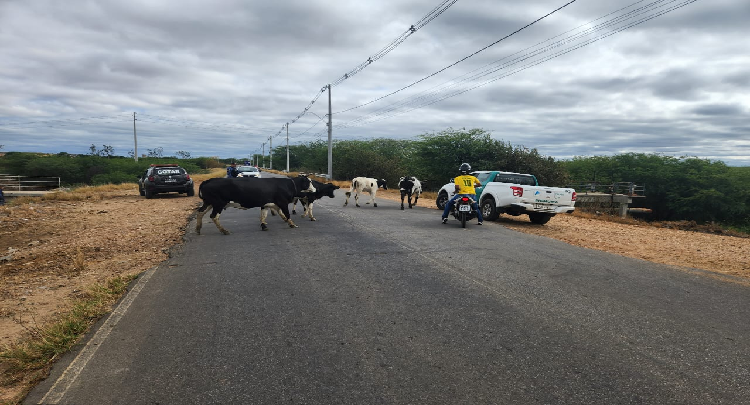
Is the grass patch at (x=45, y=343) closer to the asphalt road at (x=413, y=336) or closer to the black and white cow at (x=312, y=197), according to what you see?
the asphalt road at (x=413, y=336)

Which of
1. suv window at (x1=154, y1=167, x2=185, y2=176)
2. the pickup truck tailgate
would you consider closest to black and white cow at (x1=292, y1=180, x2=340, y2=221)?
the pickup truck tailgate

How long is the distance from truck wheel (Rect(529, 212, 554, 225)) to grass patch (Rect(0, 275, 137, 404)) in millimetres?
12179

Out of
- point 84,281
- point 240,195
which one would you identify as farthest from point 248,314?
point 240,195

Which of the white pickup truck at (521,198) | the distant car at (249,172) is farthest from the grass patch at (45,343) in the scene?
the distant car at (249,172)

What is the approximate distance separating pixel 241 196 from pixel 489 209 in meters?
7.63

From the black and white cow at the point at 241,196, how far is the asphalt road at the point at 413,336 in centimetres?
355

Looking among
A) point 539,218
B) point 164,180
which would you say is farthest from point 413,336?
point 164,180

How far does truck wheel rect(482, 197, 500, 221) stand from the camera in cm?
1415

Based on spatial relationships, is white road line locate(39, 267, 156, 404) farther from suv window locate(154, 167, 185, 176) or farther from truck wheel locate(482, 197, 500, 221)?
suv window locate(154, 167, 185, 176)

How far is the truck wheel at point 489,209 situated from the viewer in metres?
14.1

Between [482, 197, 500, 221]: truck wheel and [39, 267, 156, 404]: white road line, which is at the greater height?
[482, 197, 500, 221]: truck wheel

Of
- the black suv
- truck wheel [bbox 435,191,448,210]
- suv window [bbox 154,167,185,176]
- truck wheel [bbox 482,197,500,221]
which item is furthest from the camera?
suv window [bbox 154,167,185,176]

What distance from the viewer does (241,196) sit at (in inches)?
440

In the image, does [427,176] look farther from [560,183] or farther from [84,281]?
[84,281]
